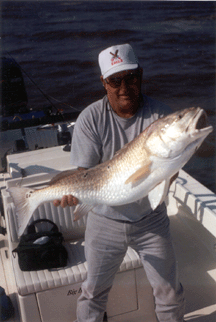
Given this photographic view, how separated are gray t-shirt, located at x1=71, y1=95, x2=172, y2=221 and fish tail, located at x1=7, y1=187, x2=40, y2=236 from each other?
47cm

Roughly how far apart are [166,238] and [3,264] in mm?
2543

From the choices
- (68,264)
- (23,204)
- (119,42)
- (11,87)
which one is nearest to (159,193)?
(23,204)

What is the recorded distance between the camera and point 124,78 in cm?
242

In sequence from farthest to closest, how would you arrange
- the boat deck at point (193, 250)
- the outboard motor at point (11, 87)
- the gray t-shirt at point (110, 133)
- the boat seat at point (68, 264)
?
the outboard motor at point (11, 87) < the boat deck at point (193, 250) < the boat seat at point (68, 264) < the gray t-shirt at point (110, 133)

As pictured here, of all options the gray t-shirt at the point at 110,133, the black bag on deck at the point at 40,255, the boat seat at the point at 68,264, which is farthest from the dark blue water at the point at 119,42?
the gray t-shirt at the point at 110,133

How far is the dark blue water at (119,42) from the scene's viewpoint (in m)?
18.5

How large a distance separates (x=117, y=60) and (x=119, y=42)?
24.5m

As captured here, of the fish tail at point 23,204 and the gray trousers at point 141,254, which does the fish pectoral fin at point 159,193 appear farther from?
the fish tail at point 23,204

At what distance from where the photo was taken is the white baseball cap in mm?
2422

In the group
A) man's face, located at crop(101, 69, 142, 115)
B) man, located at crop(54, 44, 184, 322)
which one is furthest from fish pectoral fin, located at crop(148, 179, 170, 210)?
man's face, located at crop(101, 69, 142, 115)

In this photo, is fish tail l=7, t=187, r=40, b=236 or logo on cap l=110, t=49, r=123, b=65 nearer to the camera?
logo on cap l=110, t=49, r=123, b=65

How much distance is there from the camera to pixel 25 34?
3036cm

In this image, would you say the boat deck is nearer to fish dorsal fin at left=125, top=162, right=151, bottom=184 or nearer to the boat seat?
the boat seat

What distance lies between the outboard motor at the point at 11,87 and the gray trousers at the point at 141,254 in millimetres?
5902
